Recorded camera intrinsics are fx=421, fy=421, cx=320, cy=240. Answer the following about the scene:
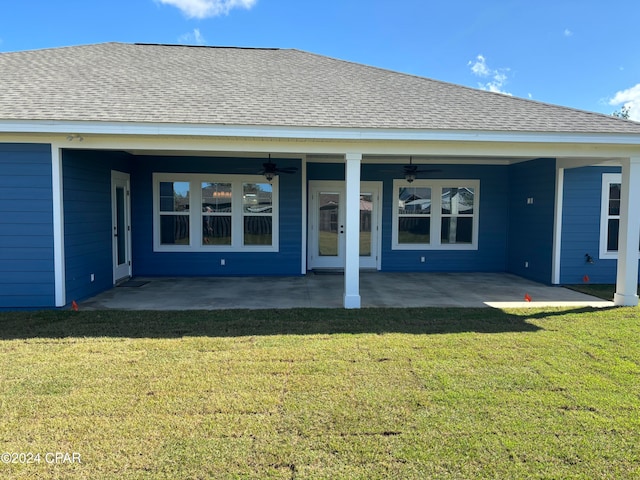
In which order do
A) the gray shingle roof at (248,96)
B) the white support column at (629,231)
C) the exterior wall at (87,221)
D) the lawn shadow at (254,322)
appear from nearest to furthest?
the lawn shadow at (254,322) → the gray shingle roof at (248,96) → the exterior wall at (87,221) → the white support column at (629,231)

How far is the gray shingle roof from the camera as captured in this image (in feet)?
19.6

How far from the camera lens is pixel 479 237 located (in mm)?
10438

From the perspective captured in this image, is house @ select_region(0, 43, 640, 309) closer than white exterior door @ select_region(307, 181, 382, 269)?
Yes

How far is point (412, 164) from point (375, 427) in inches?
319

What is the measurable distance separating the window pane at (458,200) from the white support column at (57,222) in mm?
8111

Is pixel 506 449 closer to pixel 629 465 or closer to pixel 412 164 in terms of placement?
pixel 629 465

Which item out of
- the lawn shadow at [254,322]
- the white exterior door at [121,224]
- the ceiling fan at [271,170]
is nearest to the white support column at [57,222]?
the lawn shadow at [254,322]

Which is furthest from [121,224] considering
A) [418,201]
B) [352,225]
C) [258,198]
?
[418,201]

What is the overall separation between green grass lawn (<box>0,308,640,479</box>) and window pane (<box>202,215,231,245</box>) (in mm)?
4283

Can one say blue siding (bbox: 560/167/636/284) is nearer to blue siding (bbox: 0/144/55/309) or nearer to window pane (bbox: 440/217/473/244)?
window pane (bbox: 440/217/473/244)

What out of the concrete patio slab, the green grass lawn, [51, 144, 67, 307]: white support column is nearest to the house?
[51, 144, 67, 307]: white support column

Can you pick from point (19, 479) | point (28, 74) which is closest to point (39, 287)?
point (28, 74)

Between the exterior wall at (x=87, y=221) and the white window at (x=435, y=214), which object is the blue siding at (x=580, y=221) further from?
the exterior wall at (x=87, y=221)

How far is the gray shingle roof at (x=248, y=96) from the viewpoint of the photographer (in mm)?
5969
